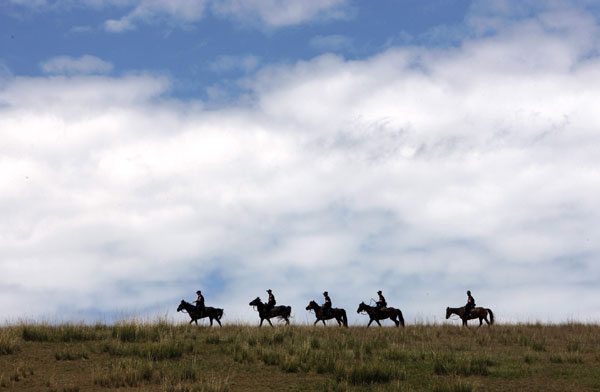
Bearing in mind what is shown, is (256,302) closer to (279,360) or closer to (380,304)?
(380,304)

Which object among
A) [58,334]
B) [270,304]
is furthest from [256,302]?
[58,334]

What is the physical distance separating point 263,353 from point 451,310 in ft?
48.7

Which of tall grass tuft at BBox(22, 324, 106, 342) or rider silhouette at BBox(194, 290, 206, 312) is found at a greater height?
rider silhouette at BBox(194, 290, 206, 312)

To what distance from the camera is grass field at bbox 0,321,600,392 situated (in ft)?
56.3

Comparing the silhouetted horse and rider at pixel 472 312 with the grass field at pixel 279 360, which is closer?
the grass field at pixel 279 360

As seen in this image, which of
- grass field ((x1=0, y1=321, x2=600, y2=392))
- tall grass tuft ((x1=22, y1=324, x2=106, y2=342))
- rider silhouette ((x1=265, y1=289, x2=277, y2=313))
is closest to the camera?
grass field ((x1=0, y1=321, x2=600, y2=392))

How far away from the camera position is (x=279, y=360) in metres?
19.8

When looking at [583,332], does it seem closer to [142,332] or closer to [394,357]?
[394,357]

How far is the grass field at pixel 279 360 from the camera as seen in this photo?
17.2m

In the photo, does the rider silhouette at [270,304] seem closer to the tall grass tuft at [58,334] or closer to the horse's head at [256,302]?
the horse's head at [256,302]

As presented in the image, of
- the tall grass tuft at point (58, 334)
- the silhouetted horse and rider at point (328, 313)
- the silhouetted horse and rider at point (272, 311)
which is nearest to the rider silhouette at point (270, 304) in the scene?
the silhouetted horse and rider at point (272, 311)

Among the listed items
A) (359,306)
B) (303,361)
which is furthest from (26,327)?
(359,306)

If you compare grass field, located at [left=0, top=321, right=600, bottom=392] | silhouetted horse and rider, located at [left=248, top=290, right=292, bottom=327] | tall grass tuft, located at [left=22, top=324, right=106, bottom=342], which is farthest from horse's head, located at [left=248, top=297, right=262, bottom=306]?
tall grass tuft, located at [left=22, top=324, right=106, bottom=342]

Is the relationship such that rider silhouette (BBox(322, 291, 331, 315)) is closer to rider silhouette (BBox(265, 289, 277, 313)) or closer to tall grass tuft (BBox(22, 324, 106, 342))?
rider silhouette (BBox(265, 289, 277, 313))
